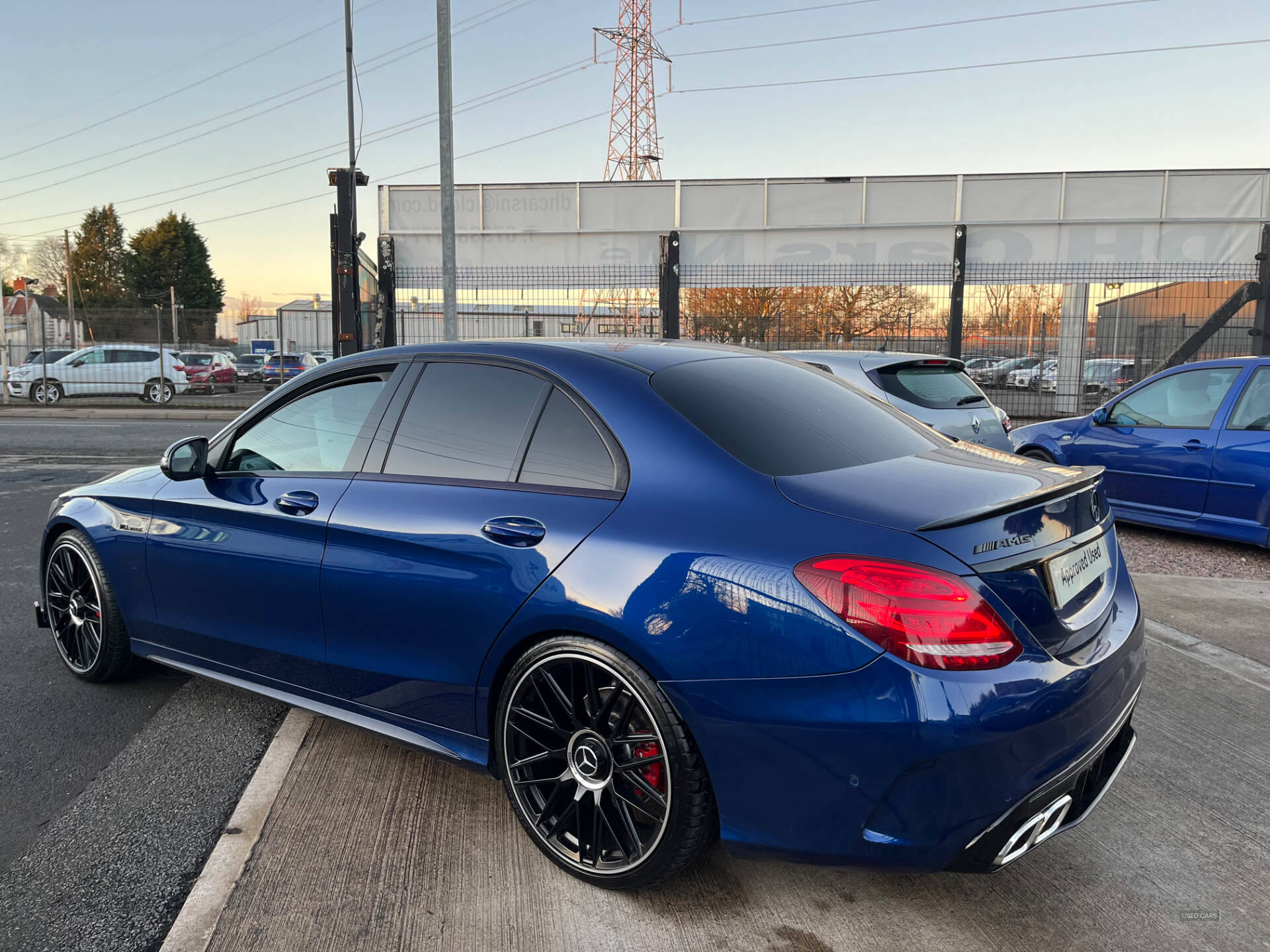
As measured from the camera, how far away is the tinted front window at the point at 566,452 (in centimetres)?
266

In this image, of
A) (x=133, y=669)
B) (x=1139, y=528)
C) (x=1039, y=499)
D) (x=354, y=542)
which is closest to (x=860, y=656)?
(x=1039, y=499)

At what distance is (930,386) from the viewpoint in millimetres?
7457

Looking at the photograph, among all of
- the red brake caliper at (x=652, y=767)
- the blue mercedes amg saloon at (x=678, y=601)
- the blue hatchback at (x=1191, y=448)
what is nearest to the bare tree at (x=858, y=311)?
the blue hatchback at (x=1191, y=448)

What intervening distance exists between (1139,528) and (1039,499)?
6.63 m

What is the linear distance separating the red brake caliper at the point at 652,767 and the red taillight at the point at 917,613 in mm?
624

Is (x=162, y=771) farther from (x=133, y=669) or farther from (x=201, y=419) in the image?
(x=201, y=419)

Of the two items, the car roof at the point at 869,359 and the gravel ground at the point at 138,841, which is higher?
the car roof at the point at 869,359

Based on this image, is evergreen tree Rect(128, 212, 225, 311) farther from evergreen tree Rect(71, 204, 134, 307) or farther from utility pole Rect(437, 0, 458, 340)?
utility pole Rect(437, 0, 458, 340)

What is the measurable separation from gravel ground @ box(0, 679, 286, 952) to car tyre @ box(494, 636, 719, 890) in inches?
39.3

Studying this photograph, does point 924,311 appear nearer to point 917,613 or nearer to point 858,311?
point 858,311

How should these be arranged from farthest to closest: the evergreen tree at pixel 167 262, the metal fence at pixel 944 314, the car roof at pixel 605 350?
the evergreen tree at pixel 167 262 < the metal fence at pixel 944 314 < the car roof at pixel 605 350

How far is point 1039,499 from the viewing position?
96.6 inches

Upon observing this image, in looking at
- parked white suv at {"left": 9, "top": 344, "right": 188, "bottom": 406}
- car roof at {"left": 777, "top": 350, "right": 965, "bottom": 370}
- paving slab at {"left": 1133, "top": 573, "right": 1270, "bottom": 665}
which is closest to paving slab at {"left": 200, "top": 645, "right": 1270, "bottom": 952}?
paving slab at {"left": 1133, "top": 573, "right": 1270, "bottom": 665}

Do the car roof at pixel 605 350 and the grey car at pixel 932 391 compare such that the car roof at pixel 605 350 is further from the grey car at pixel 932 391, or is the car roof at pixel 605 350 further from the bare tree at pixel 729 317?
the bare tree at pixel 729 317
